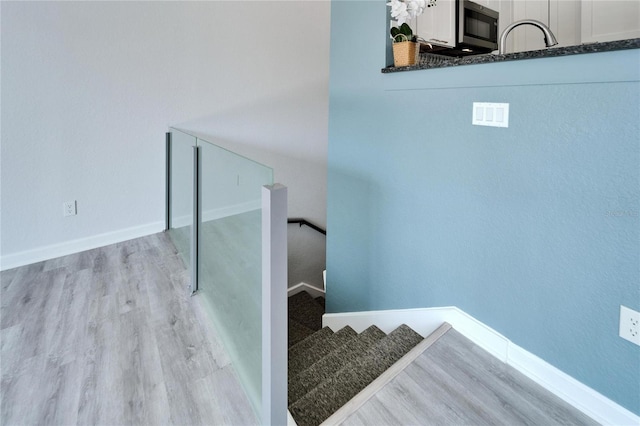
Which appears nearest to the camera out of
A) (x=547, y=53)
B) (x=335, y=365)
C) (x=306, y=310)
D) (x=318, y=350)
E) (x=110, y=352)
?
(x=547, y=53)

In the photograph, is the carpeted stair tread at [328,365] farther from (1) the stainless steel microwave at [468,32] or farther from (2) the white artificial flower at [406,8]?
(1) the stainless steel microwave at [468,32]

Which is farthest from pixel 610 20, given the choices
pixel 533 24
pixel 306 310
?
pixel 306 310

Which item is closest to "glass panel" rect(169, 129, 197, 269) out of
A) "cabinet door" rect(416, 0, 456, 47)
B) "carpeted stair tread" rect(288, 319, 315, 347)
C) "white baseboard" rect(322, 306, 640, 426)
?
"white baseboard" rect(322, 306, 640, 426)

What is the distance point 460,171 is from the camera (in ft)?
5.51

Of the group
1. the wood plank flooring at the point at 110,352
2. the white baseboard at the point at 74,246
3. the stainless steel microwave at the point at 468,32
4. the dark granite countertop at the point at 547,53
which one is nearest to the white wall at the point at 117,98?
the white baseboard at the point at 74,246

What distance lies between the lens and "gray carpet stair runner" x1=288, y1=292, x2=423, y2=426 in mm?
1455

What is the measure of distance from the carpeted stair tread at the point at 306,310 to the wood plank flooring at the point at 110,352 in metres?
1.87

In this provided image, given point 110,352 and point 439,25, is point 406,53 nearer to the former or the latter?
point 439,25

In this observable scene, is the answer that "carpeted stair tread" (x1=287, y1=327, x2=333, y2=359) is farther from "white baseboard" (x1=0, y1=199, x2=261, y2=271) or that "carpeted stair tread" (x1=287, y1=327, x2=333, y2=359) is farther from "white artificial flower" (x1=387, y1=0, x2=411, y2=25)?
"white artificial flower" (x1=387, y1=0, x2=411, y2=25)

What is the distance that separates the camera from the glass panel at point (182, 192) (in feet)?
7.36

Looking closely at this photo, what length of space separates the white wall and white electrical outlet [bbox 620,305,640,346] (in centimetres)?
308

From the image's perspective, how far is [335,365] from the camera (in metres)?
1.81

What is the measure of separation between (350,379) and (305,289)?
2.94 metres

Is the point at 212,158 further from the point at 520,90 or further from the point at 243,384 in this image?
the point at 520,90
